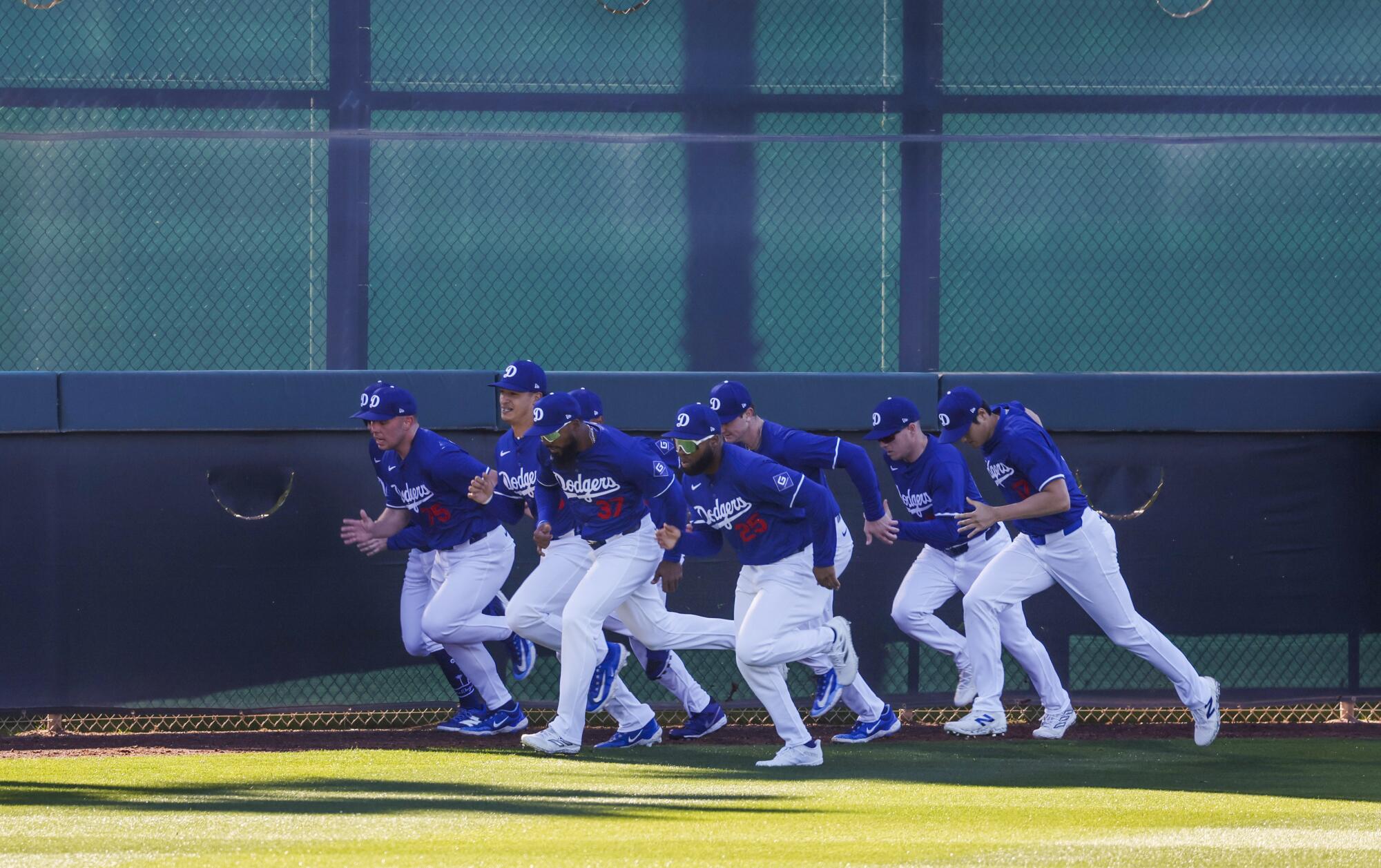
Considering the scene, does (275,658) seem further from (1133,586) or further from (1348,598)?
(1348,598)

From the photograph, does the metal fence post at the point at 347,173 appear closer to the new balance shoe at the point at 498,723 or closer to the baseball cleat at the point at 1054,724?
the new balance shoe at the point at 498,723

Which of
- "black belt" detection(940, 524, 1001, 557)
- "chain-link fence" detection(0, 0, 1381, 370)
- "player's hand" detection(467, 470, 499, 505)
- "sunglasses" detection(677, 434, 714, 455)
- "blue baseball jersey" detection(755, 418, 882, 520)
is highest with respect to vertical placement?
"chain-link fence" detection(0, 0, 1381, 370)

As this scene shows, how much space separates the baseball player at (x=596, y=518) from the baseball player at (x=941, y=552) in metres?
1.22

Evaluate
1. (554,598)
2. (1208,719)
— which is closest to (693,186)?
(554,598)

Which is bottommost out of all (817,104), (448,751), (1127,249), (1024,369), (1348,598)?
(448,751)

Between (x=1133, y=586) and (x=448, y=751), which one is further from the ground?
(x=1133, y=586)

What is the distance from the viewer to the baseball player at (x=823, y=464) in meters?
7.17

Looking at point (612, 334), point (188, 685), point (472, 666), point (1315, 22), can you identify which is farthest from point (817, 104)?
point (188, 685)

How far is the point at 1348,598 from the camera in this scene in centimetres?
858

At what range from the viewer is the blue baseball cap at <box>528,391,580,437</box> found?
6.62 m

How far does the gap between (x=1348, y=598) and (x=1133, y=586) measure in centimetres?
113

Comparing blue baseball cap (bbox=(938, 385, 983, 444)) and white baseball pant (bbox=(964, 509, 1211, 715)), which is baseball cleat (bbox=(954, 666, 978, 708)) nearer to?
white baseball pant (bbox=(964, 509, 1211, 715))

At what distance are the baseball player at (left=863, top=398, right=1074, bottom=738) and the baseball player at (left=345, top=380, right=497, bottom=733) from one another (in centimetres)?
209

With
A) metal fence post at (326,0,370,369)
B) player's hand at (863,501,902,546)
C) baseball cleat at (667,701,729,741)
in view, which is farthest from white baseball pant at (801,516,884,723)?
metal fence post at (326,0,370,369)
